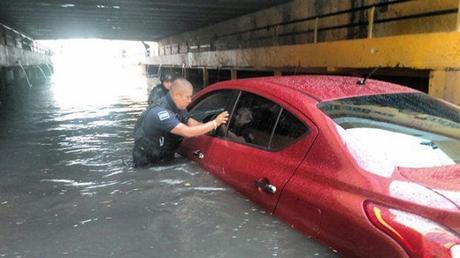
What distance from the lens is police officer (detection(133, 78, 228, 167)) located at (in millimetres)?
4242

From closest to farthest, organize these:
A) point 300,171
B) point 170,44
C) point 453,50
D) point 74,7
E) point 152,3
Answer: point 300,171 → point 453,50 → point 152,3 → point 74,7 → point 170,44

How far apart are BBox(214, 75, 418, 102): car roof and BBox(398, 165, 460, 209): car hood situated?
33.3 inches

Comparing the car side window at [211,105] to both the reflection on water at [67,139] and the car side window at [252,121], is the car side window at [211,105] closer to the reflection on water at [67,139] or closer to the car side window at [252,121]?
the car side window at [252,121]

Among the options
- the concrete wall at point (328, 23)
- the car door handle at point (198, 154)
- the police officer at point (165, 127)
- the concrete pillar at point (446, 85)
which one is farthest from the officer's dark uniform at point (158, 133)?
the concrete wall at point (328, 23)

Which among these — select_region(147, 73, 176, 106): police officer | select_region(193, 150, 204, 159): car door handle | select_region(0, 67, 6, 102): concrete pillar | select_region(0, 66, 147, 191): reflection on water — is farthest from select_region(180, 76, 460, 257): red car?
select_region(0, 67, 6, 102): concrete pillar

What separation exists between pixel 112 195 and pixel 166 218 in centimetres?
91

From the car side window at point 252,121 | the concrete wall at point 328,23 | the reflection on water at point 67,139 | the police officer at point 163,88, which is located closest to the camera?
the car side window at point 252,121

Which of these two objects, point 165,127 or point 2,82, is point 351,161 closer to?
point 165,127

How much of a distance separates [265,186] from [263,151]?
280mm

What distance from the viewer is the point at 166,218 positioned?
338cm

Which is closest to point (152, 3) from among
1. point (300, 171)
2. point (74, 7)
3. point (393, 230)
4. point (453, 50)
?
point (74, 7)

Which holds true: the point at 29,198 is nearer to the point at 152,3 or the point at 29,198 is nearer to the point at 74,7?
the point at 152,3

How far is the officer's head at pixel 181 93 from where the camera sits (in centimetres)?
440

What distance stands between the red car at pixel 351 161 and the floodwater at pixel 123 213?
0.60 ft
